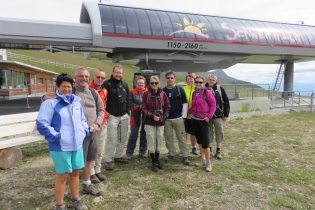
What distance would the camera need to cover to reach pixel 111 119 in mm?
4332

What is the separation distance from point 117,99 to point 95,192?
1663 mm

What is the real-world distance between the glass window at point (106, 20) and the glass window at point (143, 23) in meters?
1.63

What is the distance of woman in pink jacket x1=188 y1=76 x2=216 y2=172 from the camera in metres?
4.40

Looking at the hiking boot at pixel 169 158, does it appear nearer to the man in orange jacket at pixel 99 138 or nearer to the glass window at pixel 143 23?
the man in orange jacket at pixel 99 138

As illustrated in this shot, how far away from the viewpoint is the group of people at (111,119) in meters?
2.74

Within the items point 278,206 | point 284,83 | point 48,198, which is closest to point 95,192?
point 48,198

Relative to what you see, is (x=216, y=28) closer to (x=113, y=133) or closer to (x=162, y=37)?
(x=162, y=37)

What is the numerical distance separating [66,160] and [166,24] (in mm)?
12205

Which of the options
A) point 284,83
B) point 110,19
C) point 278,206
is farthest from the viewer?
point 284,83

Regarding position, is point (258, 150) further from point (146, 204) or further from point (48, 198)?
point (48, 198)

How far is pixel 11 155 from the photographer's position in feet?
14.8

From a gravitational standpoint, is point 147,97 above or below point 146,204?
above

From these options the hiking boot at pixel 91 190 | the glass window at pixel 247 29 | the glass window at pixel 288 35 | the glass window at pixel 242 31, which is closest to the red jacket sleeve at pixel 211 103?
the hiking boot at pixel 91 190

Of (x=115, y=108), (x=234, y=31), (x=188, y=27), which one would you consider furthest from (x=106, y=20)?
(x=115, y=108)
